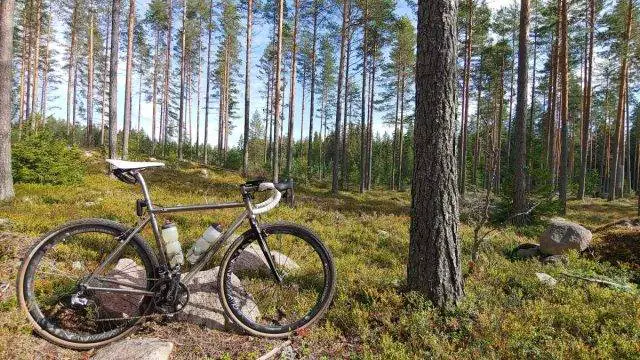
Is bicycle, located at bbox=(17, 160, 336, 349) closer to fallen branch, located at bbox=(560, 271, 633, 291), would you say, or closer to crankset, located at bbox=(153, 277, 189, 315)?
crankset, located at bbox=(153, 277, 189, 315)

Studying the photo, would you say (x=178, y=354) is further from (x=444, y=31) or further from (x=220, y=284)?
(x=444, y=31)

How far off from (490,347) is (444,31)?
3.24 m

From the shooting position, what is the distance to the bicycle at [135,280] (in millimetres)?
3076

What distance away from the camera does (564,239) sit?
6.54 meters

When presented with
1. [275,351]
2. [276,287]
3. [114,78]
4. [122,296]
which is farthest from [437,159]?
[114,78]

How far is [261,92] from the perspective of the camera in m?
45.2

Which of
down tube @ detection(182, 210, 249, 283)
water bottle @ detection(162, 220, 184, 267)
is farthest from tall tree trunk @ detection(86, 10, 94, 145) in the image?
down tube @ detection(182, 210, 249, 283)

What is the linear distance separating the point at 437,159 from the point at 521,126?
10.6 meters

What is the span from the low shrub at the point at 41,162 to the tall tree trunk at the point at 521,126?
15.0 m

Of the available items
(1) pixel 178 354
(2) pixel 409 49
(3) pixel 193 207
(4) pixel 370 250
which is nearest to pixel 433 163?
(3) pixel 193 207

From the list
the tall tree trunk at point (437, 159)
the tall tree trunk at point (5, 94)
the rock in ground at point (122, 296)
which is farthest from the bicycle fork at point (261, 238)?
the tall tree trunk at point (5, 94)

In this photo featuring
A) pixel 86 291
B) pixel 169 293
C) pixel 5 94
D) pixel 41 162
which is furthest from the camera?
pixel 41 162

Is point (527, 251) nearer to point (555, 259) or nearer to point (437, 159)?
point (555, 259)

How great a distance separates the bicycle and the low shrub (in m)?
9.70
